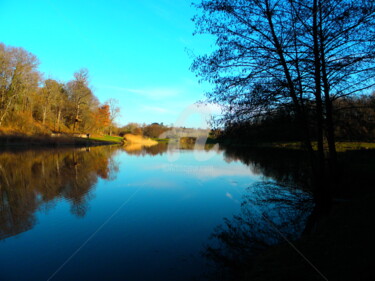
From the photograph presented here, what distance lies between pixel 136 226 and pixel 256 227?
2.87 metres

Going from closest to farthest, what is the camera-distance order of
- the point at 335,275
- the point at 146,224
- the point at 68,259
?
the point at 335,275 → the point at 68,259 → the point at 146,224

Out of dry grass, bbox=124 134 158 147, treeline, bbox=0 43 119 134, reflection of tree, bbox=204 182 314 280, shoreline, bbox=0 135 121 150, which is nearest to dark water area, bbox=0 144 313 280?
reflection of tree, bbox=204 182 314 280

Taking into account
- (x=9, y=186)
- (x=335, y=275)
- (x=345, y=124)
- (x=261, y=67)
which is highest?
(x=261, y=67)

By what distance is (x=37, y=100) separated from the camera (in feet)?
136

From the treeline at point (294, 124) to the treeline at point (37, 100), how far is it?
32.9 metres

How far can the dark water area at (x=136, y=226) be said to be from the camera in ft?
11.4

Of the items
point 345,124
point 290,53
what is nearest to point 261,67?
point 290,53

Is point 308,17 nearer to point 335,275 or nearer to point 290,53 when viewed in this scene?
point 290,53

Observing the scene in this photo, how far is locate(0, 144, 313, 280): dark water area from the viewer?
137 inches

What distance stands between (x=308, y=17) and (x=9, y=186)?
11.8 metres

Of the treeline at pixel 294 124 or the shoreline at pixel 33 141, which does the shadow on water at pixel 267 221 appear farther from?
the shoreline at pixel 33 141

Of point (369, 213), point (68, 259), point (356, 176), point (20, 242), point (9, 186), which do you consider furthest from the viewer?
point (356, 176)

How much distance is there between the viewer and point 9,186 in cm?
838

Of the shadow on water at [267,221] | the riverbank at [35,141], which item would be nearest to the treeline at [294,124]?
the shadow on water at [267,221]
